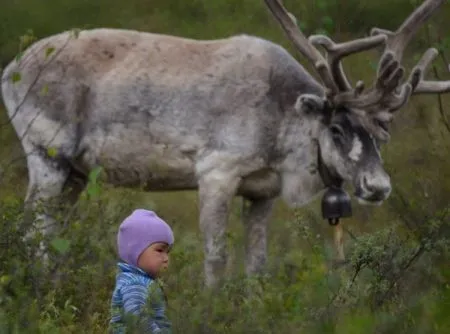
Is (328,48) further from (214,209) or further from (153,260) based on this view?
(153,260)

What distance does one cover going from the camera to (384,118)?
35.0 feet

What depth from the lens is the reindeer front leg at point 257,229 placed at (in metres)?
11.0

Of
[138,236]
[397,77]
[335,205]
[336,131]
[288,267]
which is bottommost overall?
[335,205]

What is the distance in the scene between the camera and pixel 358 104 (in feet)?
34.9

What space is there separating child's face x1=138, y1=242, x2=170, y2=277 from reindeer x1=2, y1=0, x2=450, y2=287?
3.99 meters

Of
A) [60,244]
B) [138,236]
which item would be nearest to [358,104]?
[60,244]

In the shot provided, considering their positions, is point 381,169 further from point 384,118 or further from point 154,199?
point 154,199

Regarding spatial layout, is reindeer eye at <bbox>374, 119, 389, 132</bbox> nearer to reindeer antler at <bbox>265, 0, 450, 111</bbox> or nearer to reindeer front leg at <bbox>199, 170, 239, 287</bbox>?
reindeer antler at <bbox>265, 0, 450, 111</bbox>

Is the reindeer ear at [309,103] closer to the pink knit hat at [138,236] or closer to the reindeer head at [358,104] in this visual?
the reindeer head at [358,104]

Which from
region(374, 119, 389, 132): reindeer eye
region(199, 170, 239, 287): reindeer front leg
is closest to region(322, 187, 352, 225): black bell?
region(374, 119, 389, 132): reindeer eye

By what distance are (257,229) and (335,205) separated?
0.60 meters

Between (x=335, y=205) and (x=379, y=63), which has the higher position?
(x=379, y=63)

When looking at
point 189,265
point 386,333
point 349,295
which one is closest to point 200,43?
point 189,265

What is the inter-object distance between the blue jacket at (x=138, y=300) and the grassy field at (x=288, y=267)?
91mm
